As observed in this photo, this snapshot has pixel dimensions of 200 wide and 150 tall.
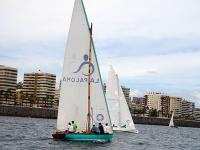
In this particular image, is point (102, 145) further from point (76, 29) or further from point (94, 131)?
point (76, 29)

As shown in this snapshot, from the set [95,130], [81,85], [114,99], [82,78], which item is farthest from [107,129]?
[114,99]

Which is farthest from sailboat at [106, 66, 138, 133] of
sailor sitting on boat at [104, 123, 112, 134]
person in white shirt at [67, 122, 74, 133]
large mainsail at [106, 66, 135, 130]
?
person in white shirt at [67, 122, 74, 133]

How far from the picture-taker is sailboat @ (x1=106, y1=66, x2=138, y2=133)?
77.6 m

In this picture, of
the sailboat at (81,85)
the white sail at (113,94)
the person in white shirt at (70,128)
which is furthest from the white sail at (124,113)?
the person in white shirt at (70,128)

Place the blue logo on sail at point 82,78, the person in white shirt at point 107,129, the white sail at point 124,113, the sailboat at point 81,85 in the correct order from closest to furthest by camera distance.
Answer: the person in white shirt at point 107,129 → the sailboat at point 81,85 → the blue logo on sail at point 82,78 → the white sail at point 124,113

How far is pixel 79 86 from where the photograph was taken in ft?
150

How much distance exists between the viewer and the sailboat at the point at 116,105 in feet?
254

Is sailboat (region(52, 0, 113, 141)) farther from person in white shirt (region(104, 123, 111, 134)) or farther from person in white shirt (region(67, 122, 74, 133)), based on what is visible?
person in white shirt (region(67, 122, 74, 133))

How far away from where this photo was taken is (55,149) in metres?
39.2

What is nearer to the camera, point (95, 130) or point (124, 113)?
point (95, 130)

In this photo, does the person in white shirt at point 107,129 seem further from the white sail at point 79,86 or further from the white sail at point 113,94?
the white sail at point 113,94

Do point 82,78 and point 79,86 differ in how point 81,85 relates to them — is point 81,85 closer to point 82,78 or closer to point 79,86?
point 79,86

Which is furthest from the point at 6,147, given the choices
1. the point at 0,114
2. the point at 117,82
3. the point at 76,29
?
the point at 0,114

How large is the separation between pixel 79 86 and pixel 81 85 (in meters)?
0.23
